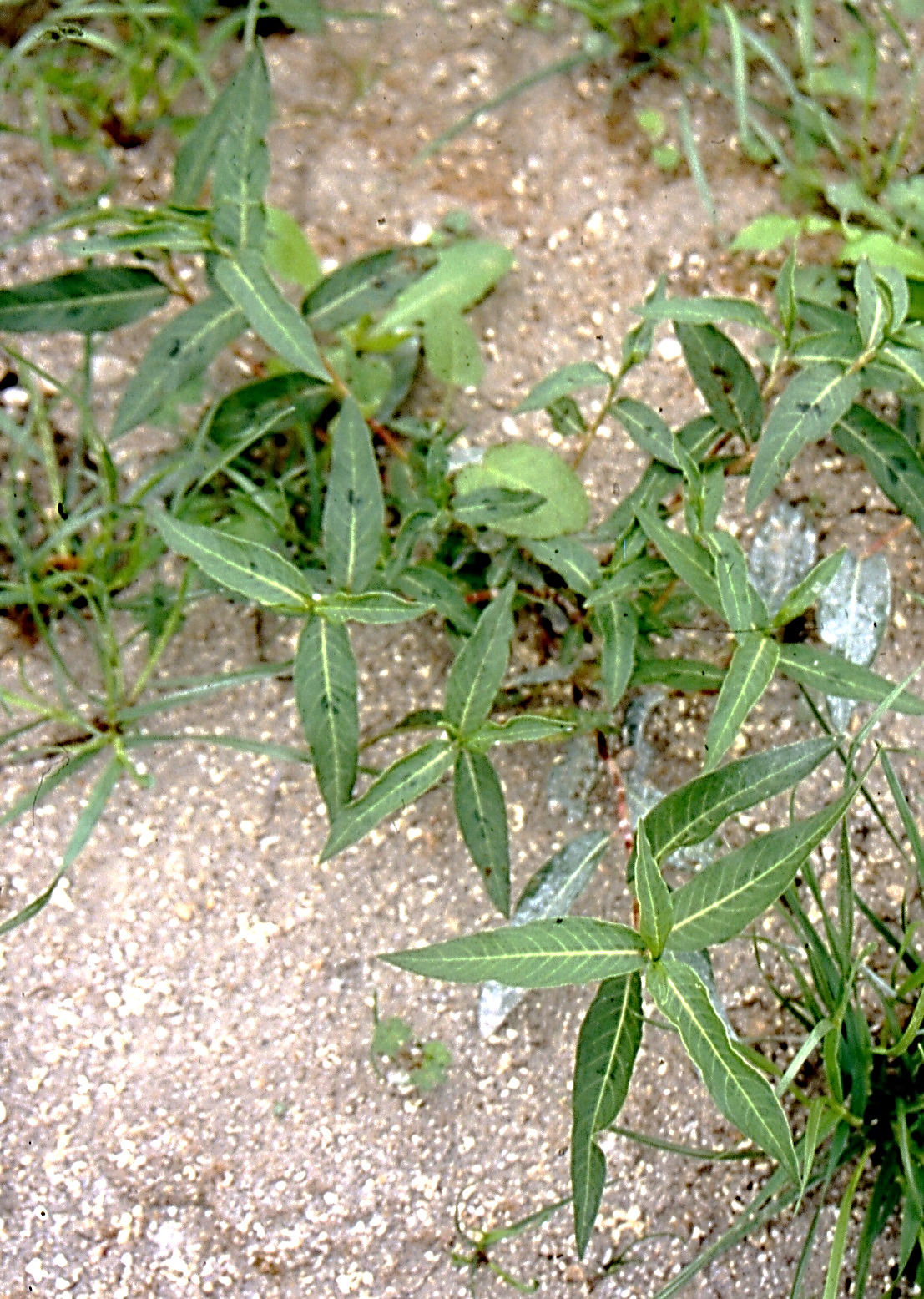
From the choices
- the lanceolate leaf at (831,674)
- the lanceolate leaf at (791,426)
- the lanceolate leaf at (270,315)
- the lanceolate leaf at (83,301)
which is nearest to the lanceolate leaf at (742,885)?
the lanceolate leaf at (831,674)

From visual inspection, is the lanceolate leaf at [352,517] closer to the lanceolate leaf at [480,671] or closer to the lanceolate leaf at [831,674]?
the lanceolate leaf at [480,671]

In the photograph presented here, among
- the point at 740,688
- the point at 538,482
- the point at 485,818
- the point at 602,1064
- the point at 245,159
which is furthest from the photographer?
the point at 538,482

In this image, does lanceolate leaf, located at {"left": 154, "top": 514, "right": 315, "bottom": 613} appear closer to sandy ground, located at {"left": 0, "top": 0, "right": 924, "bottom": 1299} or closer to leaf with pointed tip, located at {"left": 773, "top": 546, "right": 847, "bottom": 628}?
sandy ground, located at {"left": 0, "top": 0, "right": 924, "bottom": 1299}

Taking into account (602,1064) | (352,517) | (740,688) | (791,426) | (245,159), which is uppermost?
(245,159)

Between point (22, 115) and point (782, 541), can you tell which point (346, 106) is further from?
point (782, 541)

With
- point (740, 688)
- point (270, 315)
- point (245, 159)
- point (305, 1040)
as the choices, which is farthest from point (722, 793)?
point (245, 159)

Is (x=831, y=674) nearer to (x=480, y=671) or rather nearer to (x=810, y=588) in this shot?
(x=810, y=588)

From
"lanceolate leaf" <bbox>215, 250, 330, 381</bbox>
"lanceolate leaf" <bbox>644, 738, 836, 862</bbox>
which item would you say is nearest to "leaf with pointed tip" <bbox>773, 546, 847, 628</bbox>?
"lanceolate leaf" <bbox>644, 738, 836, 862</bbox>

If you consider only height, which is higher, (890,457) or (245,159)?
(245,159)
